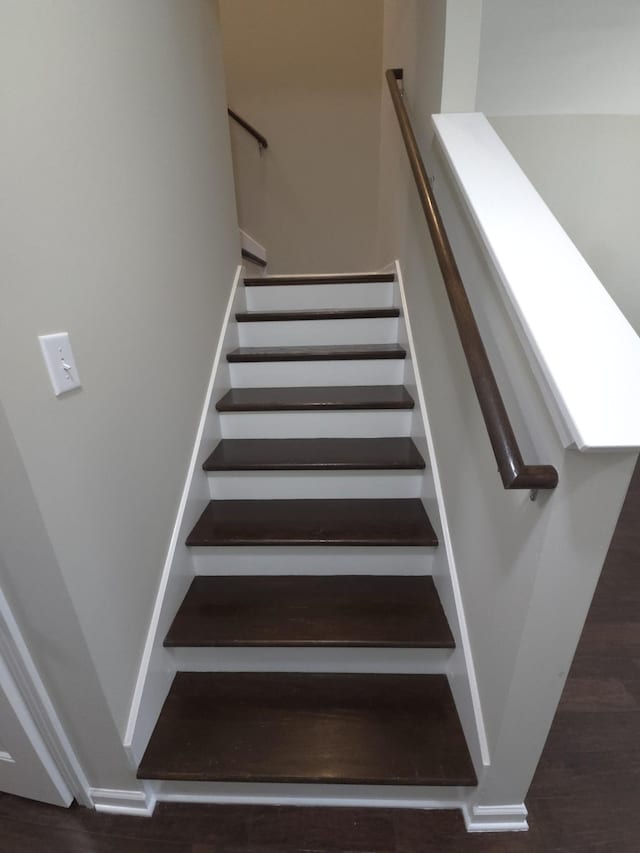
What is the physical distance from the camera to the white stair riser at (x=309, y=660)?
4.07 ft

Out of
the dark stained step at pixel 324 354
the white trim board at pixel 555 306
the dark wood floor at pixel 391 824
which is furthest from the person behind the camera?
the dark stained step at pixel 324 354

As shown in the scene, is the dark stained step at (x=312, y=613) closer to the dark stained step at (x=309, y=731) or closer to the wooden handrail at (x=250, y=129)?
the dark stained step at (x=309, y=731)

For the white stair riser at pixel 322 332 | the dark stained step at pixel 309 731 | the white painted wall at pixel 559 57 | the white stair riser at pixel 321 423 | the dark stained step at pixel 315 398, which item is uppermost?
the white painted wall at pixel 559 57

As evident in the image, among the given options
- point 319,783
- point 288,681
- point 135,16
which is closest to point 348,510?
point 288,681

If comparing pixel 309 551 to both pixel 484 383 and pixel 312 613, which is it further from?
pixel 484 383

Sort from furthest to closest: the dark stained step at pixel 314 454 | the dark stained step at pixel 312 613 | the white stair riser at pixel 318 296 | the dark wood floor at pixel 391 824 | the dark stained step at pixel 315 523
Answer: the white stair riser at pixel 318 296, the dark stained step at pixel 314 454, the dark stained step at pixel 315 523, the dark stained step at pixel 312 613, the dark wood floor at pixel 391 824

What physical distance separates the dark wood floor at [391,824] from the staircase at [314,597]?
0.15m

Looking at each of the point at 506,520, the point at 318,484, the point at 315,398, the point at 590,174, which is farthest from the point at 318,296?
the point at 506,520

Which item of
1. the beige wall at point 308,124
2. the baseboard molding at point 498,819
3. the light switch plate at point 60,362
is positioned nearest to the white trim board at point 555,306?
the light switch plate at point 60,362

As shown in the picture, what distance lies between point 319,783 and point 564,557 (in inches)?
34.2

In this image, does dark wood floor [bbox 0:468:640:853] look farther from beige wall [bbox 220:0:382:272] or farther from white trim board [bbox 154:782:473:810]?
beige wall [bbox 220:0:382:272]

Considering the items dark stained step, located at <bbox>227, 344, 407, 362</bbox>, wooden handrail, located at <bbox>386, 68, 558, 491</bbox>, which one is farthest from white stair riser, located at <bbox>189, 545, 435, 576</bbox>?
dark stained step, located at <bbox>227, 344, 407, 362</bbox>

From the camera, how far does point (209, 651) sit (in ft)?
4.17

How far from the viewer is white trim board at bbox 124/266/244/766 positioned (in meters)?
1.09
